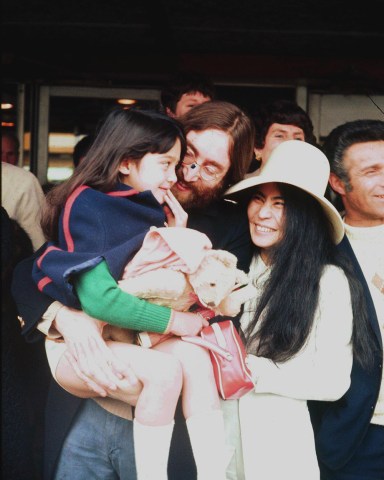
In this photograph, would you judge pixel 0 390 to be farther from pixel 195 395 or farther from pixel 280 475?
pixel 280 475

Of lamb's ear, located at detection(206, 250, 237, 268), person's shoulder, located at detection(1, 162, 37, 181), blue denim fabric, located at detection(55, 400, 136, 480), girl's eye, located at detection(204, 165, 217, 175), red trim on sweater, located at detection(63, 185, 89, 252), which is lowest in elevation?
blue denim fabric, located at detection(55, 400, 136, 480)

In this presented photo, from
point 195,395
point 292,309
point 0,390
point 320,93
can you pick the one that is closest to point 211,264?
point 195,395

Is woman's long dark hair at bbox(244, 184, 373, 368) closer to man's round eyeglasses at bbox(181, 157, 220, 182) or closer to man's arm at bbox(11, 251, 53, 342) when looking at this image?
man's round eyeglasses at bbox(181, 157, 220, 182)

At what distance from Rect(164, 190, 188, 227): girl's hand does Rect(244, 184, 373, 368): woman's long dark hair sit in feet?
1.38

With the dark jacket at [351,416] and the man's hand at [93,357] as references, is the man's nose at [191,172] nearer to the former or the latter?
the man's hand at [93,357]

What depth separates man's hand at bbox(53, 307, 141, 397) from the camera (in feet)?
6.84

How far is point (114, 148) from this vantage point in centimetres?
237

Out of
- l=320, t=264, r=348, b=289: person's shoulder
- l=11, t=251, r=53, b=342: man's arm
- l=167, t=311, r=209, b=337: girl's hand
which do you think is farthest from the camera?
l=320, t=264, r=348, b=289: person's shoulder

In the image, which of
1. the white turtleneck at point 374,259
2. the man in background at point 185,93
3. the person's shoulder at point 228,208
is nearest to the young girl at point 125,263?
the person's shoulder at point 228,208

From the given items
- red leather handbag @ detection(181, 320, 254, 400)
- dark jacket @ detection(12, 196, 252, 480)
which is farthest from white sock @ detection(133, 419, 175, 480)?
dark jacket @ detection(12, 196, 252, 480)

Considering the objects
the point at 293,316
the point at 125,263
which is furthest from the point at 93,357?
the point at 293,316

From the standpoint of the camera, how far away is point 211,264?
7.01 ft

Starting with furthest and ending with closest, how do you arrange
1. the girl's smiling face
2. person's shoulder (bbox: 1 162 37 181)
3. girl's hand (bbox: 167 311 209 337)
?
person's shoulder (bbox: 1 162 37 181) → the girl's smiling face → girl's hand (bbox: 167 311 209 337)

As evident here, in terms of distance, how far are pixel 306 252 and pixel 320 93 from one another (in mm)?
3454
